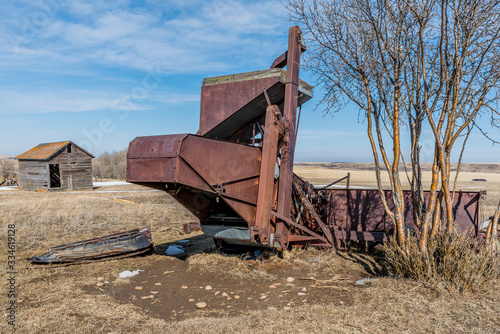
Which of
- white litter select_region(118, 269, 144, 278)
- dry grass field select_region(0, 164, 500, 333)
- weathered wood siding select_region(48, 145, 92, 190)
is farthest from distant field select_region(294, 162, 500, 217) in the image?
weathered wood siding select_region(48, 145, 92, 190)

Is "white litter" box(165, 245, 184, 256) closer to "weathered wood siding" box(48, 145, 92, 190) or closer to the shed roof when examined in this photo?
the shed roof

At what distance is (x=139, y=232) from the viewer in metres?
8.77

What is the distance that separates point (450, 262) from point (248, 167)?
144 inches

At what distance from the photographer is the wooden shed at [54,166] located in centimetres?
2641

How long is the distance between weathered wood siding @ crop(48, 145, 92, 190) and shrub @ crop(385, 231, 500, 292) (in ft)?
88.9

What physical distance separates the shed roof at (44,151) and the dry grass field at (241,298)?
761 inches

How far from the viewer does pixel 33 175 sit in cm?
2722

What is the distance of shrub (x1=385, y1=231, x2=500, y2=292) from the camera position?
5215mm

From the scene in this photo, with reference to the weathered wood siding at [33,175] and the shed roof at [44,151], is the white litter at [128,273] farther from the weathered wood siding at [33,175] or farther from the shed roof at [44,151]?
the weathered wood siding at [33,175]

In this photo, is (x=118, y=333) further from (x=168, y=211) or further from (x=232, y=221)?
(x=168, y=211)

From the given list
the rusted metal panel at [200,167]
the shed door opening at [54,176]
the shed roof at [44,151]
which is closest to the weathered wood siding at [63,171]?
the shed roof at [44,151]

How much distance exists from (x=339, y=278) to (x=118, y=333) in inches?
153

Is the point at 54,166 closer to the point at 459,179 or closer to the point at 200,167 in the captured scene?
the point at 200,167

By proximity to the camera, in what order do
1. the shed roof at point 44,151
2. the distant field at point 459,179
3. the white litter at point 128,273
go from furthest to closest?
1. the shed roof at point 44,151
2. the distant field at point 459,179
3. the white litter at point 128,273
